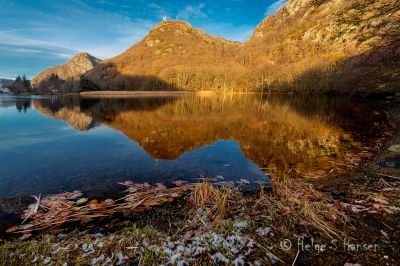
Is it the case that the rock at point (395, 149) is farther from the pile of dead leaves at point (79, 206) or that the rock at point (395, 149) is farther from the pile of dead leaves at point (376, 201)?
the pile of dead leaves at point (79, 206)

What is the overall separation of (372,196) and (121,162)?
1283 centimetres

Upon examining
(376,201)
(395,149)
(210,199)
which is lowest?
(210,199)

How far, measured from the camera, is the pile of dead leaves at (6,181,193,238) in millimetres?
7890

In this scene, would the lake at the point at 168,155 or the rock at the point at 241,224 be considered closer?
the rock at the point at 241,224

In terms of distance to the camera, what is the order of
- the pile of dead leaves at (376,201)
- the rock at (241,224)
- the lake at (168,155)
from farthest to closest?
the lake at (168,155)
the pile of dead leaves at (376,201)
the rock at (241,224)

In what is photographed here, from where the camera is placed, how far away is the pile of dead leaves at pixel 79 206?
7890mm

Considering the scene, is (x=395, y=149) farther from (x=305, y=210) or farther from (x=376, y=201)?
(x=305, y=210)

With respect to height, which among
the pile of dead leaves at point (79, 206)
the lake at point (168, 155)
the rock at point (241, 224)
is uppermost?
the rock at point (241, 224)

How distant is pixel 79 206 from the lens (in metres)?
9.04

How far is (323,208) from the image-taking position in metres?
7.16

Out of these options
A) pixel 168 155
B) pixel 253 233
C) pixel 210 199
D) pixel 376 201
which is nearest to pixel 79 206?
pixel 210 199

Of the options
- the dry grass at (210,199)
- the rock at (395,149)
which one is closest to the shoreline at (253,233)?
the dry grass at (210,199)

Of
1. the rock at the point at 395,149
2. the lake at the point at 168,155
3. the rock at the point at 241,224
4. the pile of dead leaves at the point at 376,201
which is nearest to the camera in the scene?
the rock at the point at 241,224

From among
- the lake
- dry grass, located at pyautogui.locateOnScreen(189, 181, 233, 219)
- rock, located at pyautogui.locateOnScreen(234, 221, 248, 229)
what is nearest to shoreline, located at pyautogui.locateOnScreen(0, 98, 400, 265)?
rock, located at pyautogui.locateOnScreen(234, 221, 248, 229)
